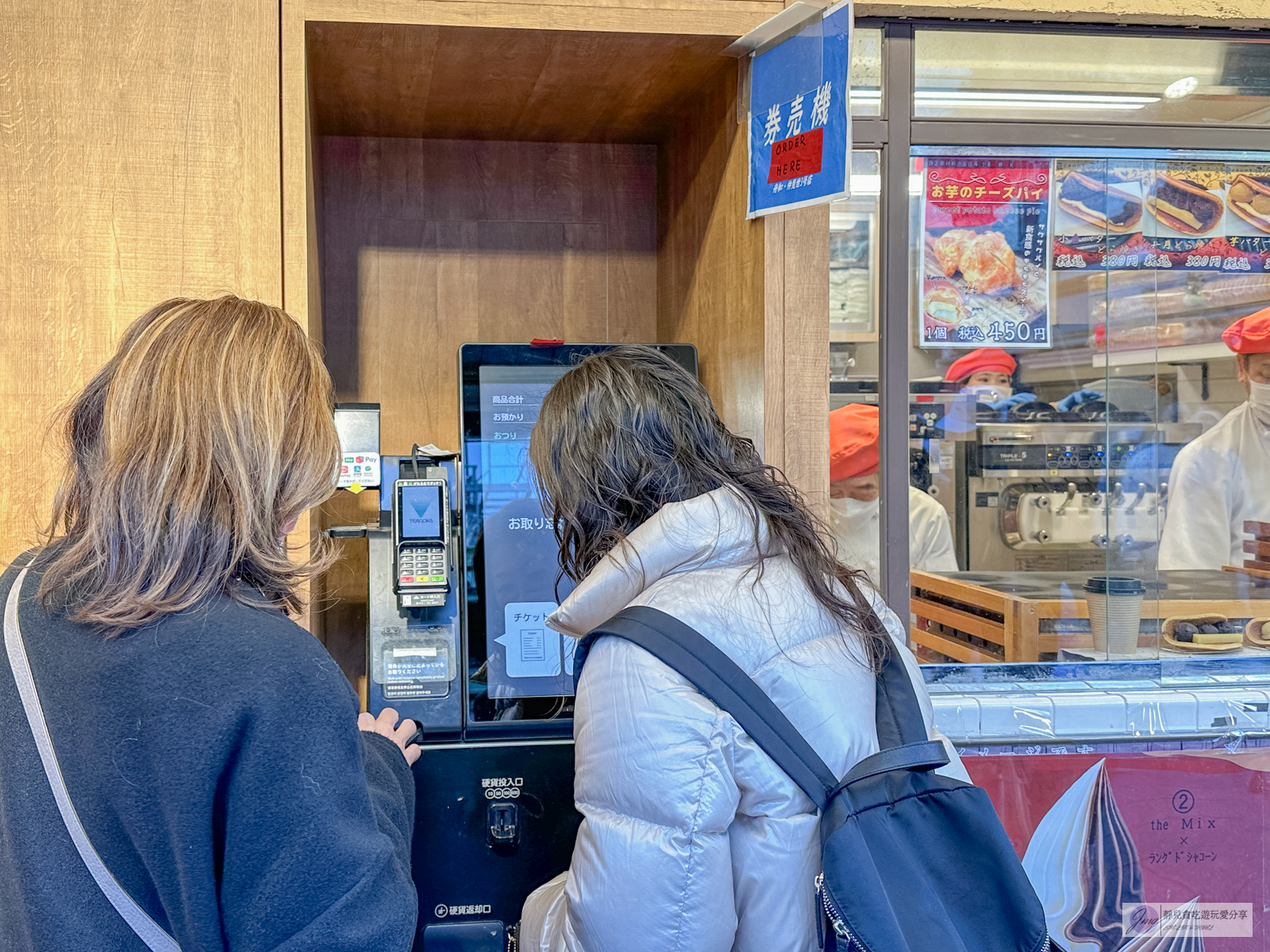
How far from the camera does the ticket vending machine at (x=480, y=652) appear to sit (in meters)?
1.79

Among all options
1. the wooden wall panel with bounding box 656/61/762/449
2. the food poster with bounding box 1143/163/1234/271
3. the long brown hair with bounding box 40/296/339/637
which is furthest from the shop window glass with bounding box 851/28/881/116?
the long brown hair with bounding box 40/296/339/637

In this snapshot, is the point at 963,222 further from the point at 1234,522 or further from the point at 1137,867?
the point at 1137,867

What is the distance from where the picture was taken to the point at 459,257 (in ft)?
8.38

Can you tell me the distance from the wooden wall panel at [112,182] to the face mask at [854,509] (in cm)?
133

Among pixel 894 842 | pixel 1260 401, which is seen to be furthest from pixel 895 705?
pixel 1260 401

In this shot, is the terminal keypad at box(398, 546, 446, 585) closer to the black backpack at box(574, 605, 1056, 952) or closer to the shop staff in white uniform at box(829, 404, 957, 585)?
the black backpack at box(574, 605, 1056, 952)

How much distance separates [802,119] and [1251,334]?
2.08m

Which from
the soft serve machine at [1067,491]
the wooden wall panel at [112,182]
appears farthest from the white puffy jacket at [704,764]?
the soft serve machine at [1067,491]

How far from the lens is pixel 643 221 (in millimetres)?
2648

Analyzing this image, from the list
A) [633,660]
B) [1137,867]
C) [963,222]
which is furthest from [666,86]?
[1137,867]

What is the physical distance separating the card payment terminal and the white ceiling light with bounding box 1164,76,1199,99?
1929 millimetres

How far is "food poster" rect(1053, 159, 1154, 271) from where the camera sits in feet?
8.94

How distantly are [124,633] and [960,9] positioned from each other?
2047 millimetres

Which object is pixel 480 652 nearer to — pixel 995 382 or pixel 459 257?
pixel 459 257
